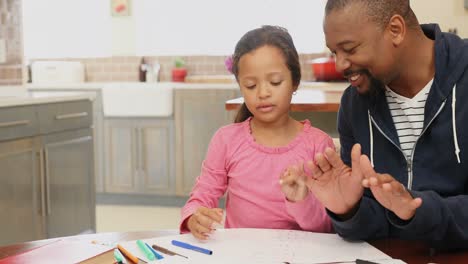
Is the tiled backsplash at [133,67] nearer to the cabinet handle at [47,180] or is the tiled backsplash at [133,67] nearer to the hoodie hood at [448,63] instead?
the cabinet handle at [47,180]

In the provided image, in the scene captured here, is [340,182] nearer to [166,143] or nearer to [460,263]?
[460,263]

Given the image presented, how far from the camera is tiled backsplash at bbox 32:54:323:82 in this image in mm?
5211

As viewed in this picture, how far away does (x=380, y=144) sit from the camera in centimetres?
127

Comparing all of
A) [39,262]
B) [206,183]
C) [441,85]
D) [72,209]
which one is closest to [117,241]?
[39,262]

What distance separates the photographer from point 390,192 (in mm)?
924

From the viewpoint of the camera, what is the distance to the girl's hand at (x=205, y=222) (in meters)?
1.09

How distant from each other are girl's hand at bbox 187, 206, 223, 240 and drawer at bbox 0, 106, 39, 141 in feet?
6.04

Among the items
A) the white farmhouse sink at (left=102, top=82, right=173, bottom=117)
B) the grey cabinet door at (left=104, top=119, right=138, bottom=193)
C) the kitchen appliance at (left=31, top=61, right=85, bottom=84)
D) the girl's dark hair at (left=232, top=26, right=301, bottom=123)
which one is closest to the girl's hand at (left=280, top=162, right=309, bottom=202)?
the girl's dark hair at (left=232, top=26, right=301, bottom=123)

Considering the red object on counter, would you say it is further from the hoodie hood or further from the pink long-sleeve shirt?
the hoodie hood

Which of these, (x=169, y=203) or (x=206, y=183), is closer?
(x=206, y=183)

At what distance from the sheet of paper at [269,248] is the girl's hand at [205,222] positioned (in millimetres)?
12

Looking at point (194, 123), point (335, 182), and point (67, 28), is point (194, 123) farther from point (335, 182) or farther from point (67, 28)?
point (335, 182)

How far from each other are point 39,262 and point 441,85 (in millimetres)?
773

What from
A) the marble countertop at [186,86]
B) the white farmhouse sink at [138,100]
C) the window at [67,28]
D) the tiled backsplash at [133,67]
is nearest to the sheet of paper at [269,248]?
the marble countertop at [186,86]
